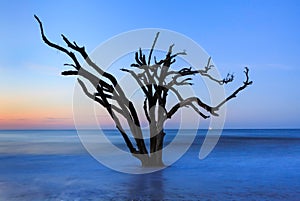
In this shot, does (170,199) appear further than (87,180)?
No

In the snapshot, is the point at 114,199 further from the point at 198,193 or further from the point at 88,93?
the point at 88,93

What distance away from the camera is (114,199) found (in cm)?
683

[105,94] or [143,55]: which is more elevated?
[143,55]

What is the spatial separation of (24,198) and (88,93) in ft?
13.7

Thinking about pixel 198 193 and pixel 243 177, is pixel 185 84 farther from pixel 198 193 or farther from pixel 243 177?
pixel 198 193

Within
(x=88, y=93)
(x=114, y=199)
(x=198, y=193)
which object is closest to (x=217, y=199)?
(x=198, y=193)

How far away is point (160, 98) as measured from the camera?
10992 mm

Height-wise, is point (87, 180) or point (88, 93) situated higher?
point (88, 93)

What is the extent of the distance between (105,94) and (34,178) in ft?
10.3

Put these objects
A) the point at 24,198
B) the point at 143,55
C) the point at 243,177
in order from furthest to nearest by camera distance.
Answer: the point at 143,55 < the point at 243,177 < the point at 24,198

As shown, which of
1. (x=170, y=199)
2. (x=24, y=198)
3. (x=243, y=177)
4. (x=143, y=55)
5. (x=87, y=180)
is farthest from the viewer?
(x=143, y=55)

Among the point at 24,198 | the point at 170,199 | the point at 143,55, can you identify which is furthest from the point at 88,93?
the point at 170,199

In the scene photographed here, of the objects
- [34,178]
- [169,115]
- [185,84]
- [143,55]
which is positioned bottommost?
[34,178]

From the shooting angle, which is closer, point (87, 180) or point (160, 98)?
point (87, 180)
